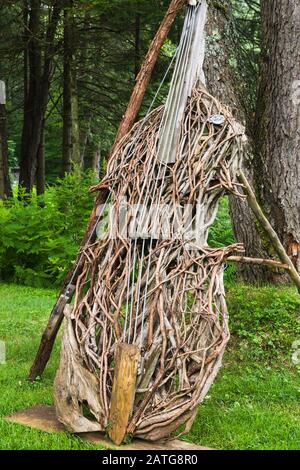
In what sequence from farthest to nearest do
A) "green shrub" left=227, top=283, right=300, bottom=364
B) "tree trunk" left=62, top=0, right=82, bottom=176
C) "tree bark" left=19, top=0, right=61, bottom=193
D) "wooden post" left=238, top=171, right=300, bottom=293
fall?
"tree bark" left=19, top=0, right=61, bottom=193 < "tree trunk" left=62, top=0, right=82, bottom=176 < "green shrub" left=227, top=283, right=300, bottom=364 < "wooden post" left=238, top=171, right=300, bottom=293

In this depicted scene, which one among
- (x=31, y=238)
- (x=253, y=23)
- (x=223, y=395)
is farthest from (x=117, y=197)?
(x=253, y=23)

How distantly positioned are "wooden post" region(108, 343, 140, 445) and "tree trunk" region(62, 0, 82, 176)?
7.73m

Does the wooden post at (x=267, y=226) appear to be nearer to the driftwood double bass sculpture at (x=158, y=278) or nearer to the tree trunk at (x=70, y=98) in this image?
the driftwood double bass sculpture at (x=158, y=278)

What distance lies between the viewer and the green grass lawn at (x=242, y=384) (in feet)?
11.8

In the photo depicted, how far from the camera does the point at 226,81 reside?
5.95 metres

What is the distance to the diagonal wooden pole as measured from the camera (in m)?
4.42

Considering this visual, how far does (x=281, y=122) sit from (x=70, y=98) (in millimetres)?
6833

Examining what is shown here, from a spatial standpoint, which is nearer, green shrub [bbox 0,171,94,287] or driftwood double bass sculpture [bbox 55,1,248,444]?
driftwood double bass sculpture [bbox 55,1,248,444]

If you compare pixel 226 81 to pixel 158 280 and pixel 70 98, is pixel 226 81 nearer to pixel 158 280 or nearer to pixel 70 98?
pixel 158 280

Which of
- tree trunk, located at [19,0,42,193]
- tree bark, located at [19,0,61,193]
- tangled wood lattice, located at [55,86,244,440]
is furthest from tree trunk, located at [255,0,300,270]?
tree trunk, located at [19,0,42,193]

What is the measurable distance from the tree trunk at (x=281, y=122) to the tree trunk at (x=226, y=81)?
0.63 feet

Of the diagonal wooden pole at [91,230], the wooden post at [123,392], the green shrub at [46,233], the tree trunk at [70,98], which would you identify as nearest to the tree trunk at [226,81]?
the diagonal wooden pole at [91,230]

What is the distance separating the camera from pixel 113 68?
13414mm

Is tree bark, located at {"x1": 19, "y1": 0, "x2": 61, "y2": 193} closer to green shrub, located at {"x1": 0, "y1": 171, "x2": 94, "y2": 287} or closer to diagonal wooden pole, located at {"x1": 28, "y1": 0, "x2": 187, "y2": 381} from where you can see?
green shrub, located at {"x1": 0, "y1": 171, "x2": 94, "y2": 287}
